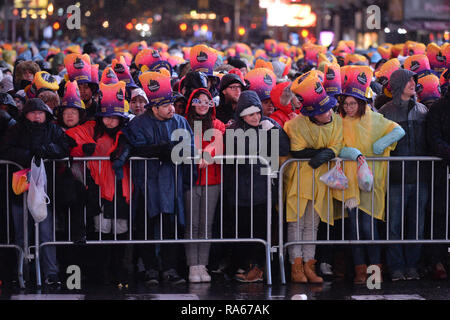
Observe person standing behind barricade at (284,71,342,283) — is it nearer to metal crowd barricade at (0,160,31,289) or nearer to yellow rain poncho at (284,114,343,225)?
yellow rain poncho at (284,114,343,225)

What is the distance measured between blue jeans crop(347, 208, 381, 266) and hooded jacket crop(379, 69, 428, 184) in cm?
44

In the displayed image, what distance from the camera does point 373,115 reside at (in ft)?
31.7

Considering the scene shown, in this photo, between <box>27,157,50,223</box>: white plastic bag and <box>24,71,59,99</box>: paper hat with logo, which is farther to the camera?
<box>24,71,59,99</box>: paper hat with logo

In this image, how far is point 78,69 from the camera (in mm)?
11875

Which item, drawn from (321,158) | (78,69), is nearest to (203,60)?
(78,69)

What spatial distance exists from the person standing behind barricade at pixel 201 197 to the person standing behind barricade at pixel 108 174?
62 centimetres

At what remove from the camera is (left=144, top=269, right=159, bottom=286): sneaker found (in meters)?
9.38

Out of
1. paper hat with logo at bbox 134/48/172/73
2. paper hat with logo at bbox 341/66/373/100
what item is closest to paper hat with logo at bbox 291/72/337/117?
paper hat with logo at bbox 341/66/373/100

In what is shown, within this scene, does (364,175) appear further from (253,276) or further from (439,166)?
(253,276)

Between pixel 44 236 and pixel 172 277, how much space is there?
1.24 metres

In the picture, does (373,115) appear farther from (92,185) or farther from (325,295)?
(92,185)

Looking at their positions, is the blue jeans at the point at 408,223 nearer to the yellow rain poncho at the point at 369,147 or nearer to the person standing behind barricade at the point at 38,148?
the yellow rain poncho at the point at 369,147

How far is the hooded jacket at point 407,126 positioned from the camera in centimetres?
960

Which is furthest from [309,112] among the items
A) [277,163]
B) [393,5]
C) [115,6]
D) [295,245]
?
[115,6]
